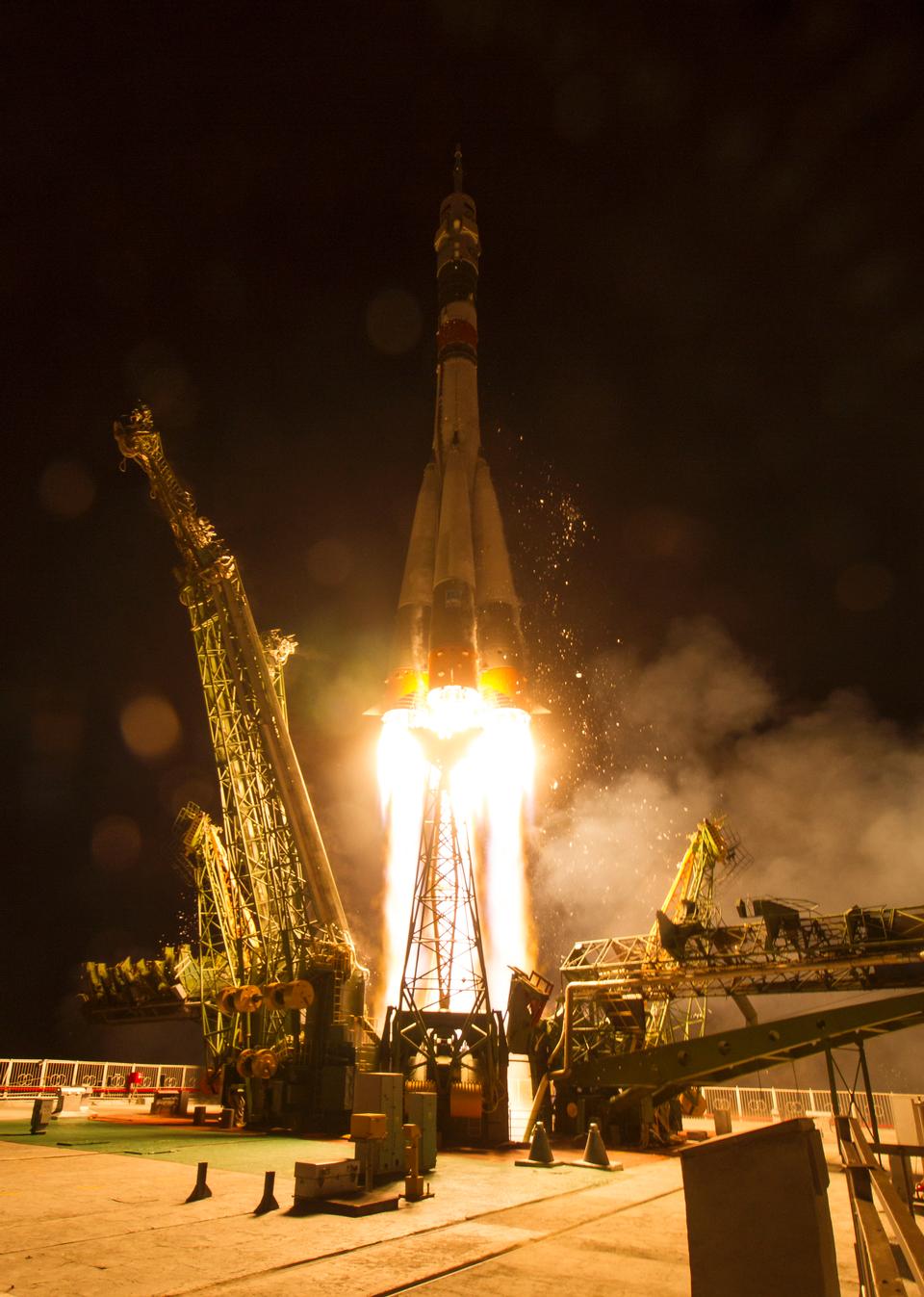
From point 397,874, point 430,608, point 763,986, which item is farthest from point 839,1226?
point 397,874

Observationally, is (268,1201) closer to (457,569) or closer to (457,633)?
(457,633)

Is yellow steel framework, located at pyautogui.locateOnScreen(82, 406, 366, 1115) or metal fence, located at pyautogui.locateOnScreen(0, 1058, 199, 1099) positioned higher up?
yellow steel framework, located at pyautogui.locateOnScreen(82, 406, 366, 1115)

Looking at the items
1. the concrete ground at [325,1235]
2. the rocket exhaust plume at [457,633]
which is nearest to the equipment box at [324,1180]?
the concrete ground at [325,1235]

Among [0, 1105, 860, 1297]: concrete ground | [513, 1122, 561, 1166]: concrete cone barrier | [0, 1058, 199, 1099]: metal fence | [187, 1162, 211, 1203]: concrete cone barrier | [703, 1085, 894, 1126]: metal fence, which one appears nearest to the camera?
[0, 1105, 860, 1297]: concrete ground

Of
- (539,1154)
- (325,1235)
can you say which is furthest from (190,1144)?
(325,1235)

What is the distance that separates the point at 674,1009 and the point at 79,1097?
22.8m

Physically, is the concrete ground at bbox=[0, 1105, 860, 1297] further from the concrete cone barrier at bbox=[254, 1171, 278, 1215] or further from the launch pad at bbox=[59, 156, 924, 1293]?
the launch pad at bbox=[59, 156, 924, 1293]

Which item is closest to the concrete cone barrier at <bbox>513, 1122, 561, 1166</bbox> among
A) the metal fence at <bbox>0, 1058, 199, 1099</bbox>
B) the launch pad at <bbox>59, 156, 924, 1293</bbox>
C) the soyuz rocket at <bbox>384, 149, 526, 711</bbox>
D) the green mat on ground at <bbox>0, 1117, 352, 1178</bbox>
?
the launch pad at <bbox>59, 156, 924, 1293</bbox>

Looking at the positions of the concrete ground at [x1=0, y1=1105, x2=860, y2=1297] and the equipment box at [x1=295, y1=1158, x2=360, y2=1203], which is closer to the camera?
the concrete ground at [x1=0, y1=1105, x2=860, y2=1297]

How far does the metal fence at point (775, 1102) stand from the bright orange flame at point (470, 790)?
33.7 feet

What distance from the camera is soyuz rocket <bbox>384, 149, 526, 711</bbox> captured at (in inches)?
1254

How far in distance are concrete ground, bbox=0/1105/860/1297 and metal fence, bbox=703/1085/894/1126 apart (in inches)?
606

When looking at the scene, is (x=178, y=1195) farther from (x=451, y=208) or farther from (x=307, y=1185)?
(x=451, y=208)

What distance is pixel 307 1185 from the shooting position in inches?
506
